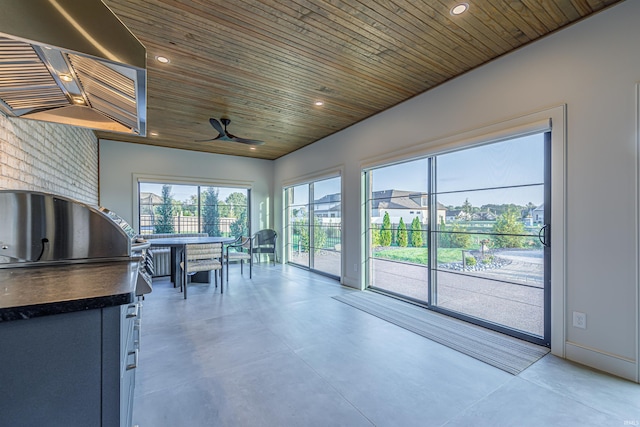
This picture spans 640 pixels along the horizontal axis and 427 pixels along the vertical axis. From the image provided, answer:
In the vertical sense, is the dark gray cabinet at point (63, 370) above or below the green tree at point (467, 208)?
below

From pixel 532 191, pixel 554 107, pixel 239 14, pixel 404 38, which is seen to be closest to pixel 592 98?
pixel 554 107

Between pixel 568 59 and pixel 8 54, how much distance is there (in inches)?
144

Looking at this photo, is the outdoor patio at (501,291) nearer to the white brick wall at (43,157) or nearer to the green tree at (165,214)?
the white brick wall at (43,157)

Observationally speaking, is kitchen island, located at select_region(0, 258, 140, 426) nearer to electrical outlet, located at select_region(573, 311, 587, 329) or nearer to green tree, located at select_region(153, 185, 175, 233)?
electrical outlet, located at select_region(573, 311, 587, 329)

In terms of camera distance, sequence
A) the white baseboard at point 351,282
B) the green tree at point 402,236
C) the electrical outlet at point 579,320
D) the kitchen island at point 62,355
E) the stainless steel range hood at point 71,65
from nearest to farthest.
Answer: the kitchen island at point 62,355
the stainless steel range hood at point 71,65
the electrical outlet at point 579,320
the green tree at point 402,236
the white baseboard at point 351,282

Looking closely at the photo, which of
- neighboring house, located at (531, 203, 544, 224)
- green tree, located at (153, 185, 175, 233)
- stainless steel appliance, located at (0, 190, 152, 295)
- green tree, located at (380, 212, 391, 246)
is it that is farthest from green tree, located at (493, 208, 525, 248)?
green tree, located at (153, 185, 175, 233)

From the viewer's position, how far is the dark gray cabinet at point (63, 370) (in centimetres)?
80

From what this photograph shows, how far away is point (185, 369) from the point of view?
220 centimetres

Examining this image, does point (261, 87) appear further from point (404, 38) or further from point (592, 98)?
point (592, 98)

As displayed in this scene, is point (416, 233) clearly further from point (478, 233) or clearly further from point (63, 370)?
point (63, 370)

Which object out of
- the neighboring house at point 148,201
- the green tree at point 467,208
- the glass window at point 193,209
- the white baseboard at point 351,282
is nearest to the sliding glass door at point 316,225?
the white baseboard at point 351,282

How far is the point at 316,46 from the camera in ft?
8.54

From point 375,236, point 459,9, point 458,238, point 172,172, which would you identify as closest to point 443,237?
point 458,238

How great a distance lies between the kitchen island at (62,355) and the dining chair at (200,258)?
3.29 metres
